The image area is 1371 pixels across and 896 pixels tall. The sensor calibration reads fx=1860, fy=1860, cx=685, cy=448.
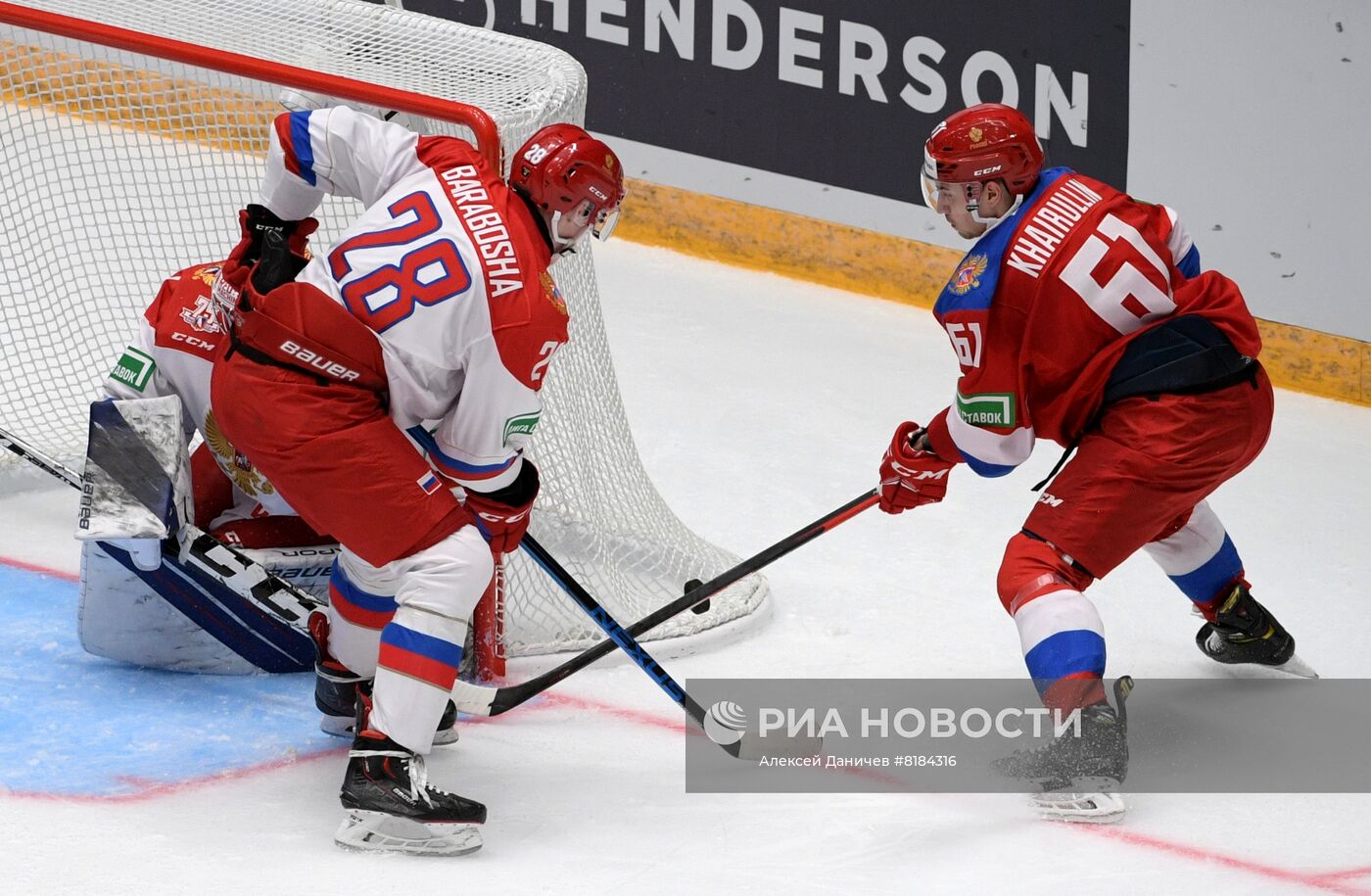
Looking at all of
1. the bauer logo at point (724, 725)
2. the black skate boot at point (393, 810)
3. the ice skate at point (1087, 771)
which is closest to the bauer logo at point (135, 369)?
the black skate boot at point (393, 810)

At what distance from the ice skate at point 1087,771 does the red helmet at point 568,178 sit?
3.48ft

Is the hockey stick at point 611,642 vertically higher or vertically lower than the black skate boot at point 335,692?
higher

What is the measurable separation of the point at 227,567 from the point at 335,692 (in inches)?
12.4

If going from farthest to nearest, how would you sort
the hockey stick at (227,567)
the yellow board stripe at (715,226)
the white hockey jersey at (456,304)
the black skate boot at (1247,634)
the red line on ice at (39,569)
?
the yellow board stripe at (715,226) → the red line on ice at (39,569) → the black skate boot at (1247,634) → the hockey stick at (227,567) → the white hockey jersey at (456,304)

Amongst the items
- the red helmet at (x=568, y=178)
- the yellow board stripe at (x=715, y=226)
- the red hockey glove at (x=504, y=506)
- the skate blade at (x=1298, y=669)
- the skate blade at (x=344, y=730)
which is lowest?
the skate blade at (x=344, y=730)

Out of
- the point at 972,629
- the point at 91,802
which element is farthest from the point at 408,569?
the point at 972,629

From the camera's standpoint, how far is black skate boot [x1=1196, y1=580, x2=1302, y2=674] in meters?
3.40

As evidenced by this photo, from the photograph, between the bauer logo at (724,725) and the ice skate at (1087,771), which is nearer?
the ice skate at (1087,771)

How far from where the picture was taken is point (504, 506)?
287 cm

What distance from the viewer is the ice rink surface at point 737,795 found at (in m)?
2.66

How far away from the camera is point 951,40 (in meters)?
5.33

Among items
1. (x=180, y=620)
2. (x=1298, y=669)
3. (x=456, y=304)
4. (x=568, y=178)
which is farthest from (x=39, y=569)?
(x=1298, y=669)

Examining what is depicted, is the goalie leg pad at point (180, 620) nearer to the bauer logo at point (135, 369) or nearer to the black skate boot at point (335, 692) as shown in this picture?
the black skate boot at point (335, 692)

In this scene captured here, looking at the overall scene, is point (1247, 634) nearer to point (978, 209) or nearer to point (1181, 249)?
point (1181, 249)
